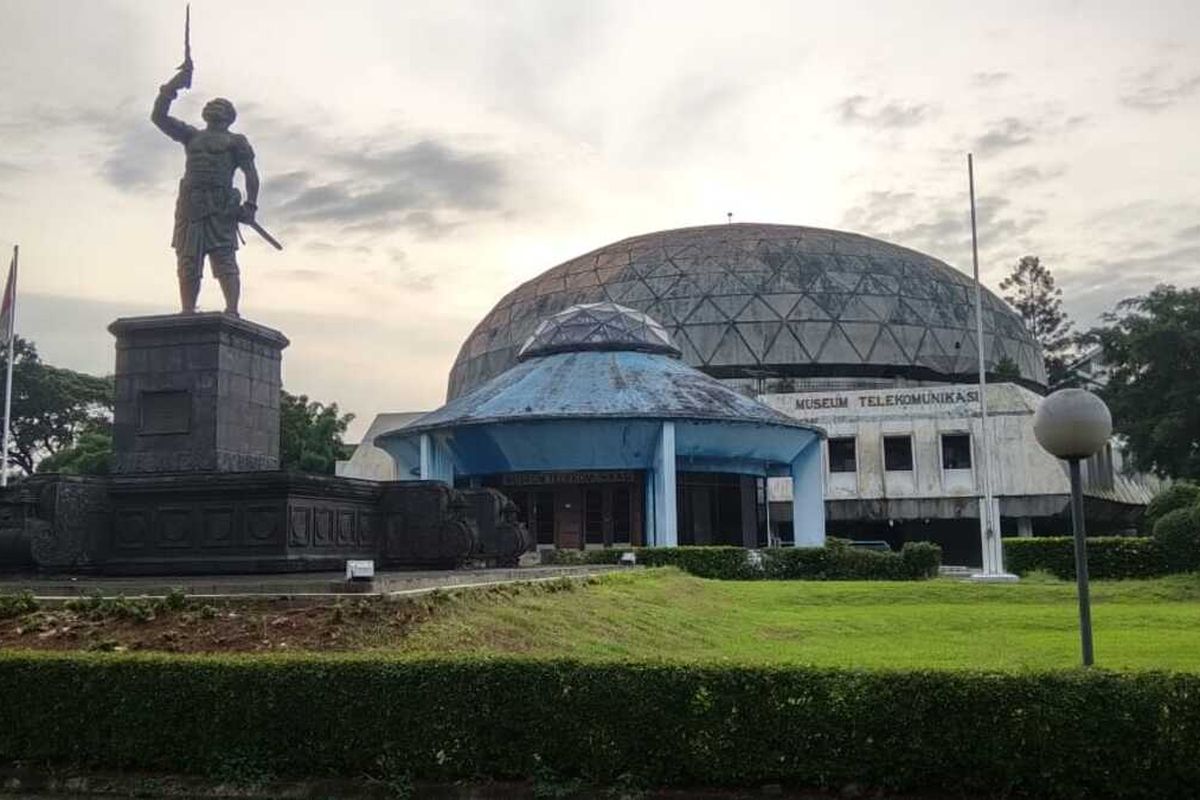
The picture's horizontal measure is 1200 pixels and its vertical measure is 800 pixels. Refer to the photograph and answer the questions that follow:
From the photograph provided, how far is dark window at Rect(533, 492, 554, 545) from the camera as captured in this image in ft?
140

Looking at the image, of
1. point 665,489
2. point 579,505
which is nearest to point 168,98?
point 665,489

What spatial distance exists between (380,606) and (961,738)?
4.83 meters

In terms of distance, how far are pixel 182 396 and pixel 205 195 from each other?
2.97 metres

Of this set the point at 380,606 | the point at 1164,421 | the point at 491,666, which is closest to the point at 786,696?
the point at 491,666

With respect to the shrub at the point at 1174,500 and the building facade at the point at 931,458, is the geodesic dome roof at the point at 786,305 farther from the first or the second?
the shrub at the point at 1174,500

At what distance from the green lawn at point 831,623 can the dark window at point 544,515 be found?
721 inches

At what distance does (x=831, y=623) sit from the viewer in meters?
16.9

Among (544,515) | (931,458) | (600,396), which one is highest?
(600,396)

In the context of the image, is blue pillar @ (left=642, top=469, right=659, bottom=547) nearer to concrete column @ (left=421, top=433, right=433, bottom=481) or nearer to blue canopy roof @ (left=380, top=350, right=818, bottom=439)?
blue canopy roof @ (left=380, top=350, right=818, bottom=439)

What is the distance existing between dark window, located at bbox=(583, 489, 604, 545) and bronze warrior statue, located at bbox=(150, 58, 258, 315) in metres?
27.3

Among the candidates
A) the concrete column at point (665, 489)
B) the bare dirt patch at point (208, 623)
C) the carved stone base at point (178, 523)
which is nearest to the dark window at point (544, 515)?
the concrete column at point (665, 489)

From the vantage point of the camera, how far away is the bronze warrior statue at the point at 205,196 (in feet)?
51.3

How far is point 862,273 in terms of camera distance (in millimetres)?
63156

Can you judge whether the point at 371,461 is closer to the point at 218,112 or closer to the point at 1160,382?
the point at 1160,382
